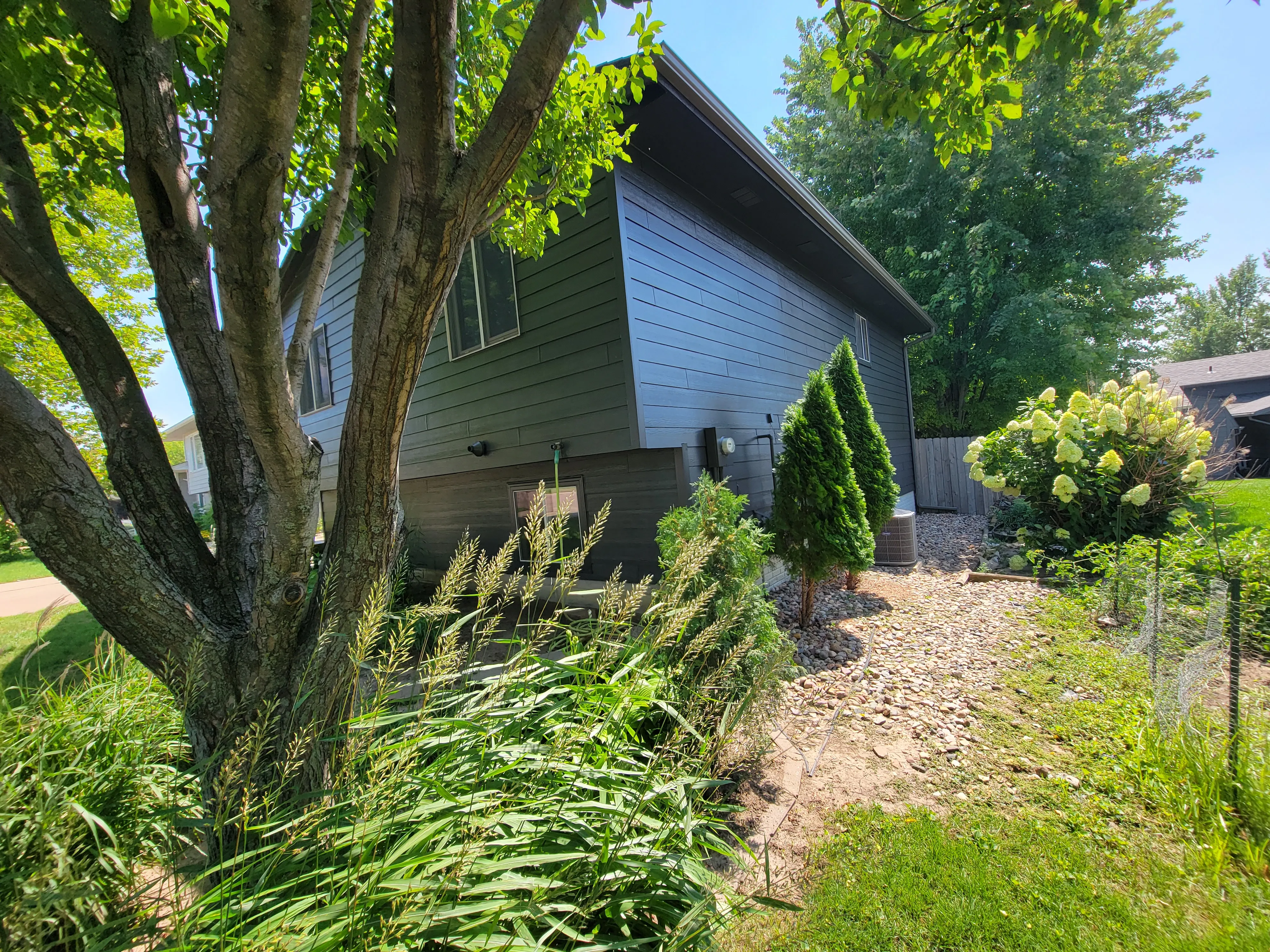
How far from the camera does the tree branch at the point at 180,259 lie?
189cm

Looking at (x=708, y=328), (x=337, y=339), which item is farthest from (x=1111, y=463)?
(x=337, y=339)

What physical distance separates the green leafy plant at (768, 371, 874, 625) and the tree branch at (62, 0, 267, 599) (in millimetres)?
4033

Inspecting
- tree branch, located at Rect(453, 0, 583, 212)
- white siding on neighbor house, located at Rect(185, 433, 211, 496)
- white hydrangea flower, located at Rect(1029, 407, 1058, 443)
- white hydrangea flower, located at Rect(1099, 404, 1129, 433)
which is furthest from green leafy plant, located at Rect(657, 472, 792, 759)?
white siding on neighbor house, located at Rect(185, 433, 211, 496)

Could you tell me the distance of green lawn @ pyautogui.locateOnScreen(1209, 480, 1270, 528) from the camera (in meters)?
6.42

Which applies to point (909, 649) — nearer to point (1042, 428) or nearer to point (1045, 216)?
point (1042, 428)

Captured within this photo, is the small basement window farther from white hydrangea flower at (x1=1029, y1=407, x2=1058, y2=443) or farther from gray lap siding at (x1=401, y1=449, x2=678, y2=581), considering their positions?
white hydrangea flower at (x1=1029, y1=407, x2=1058, y2=443)

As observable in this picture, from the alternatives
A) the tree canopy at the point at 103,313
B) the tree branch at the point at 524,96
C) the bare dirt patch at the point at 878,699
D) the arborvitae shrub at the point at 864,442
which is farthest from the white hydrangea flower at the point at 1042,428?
the tree canopy at the point at 103,313

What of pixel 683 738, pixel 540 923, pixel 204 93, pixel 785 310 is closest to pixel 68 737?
pixel 540 923

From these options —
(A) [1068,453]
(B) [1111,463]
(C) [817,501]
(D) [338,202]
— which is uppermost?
(D) [338,202]

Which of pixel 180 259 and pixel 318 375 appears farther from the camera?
pixel 318 375

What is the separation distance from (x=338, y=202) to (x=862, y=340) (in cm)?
1067

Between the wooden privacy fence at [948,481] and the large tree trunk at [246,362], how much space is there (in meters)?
12.7

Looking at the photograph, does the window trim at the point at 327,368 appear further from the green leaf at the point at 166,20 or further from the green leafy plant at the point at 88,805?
the green leaf at the point at 166,20

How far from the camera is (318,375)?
865 cm
